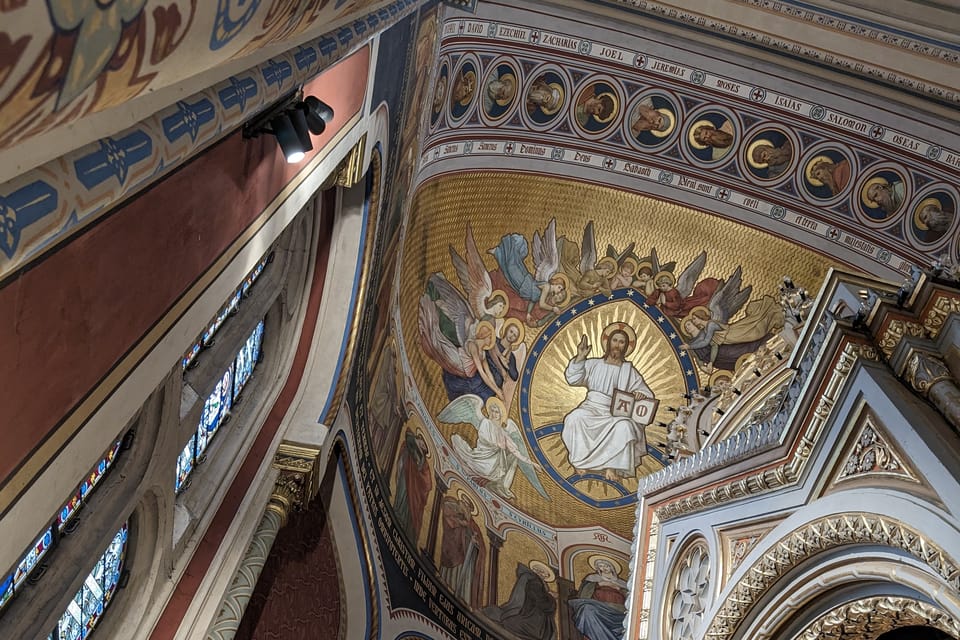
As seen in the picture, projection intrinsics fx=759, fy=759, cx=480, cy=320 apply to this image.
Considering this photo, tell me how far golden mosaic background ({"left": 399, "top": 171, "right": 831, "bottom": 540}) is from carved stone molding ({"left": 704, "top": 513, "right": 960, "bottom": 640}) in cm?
673

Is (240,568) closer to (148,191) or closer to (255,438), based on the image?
(255,438)

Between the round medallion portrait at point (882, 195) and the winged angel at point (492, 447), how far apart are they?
569 centimetres

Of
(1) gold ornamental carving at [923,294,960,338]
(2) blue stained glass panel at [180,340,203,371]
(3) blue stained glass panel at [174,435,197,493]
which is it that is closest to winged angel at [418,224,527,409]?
(3) blue stained glass panel at [174,435,197,493]

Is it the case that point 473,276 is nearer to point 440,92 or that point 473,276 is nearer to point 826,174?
point 440,92

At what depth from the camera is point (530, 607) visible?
1090 cm

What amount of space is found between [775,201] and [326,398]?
265 inches

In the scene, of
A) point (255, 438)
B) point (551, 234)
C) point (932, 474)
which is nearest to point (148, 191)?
point (932, 474)

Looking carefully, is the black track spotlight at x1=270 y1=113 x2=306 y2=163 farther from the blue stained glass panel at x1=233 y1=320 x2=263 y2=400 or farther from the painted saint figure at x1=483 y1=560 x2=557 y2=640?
the painted saint figure at x1=483 y1=560 x2=557 y2=640

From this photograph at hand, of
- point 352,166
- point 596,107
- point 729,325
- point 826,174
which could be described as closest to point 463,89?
point 596,107

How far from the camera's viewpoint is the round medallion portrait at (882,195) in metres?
9.35

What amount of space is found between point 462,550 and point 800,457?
759cm

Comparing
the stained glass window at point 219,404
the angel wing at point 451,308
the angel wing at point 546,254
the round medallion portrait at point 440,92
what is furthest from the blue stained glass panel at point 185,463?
the angel wing at point 546,254

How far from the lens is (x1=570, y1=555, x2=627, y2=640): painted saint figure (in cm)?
1114

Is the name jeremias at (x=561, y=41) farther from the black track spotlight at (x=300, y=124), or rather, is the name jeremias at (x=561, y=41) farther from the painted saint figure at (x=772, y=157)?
the black track spotlight at (x=300, y=124)
